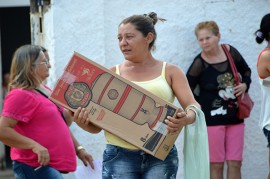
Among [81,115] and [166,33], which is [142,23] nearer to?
[81,115]

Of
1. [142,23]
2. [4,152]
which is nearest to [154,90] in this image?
[142,23]

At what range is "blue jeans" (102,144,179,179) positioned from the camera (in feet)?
12.9

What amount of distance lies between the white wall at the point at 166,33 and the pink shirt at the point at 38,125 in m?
1.63

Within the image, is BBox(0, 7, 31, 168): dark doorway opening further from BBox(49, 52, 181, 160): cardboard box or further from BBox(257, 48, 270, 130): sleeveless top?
BBox(49, 52, 181, 160): cardboard box

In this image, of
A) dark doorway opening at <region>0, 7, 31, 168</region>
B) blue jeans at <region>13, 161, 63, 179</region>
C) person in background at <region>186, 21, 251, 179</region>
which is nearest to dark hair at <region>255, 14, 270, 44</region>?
person in background at <region>186, 21, 251, 179</region>

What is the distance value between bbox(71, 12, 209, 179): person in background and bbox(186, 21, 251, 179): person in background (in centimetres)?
195

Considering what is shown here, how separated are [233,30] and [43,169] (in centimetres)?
289

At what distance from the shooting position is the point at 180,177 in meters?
6.46

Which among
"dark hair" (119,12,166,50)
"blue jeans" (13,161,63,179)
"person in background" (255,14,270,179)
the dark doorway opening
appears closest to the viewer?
"dark hair" (119,12,166,50)

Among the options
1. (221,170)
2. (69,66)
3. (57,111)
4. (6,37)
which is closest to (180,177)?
(221,170)

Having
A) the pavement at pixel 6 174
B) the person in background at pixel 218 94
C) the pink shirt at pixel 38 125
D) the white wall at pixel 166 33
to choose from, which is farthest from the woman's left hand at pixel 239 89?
the pavement at pixel 6 174

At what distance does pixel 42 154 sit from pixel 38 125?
0.23 m

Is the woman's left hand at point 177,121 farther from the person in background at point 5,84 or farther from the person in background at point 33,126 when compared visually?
the person in background at point 5,84

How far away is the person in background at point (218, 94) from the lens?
6078mm
